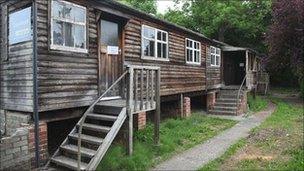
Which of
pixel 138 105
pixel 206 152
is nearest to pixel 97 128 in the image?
pixel 138 105

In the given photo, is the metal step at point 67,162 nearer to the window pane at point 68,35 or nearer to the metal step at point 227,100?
the window pane at point 68,35

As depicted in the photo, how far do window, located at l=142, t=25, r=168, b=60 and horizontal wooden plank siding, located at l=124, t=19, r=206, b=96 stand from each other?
19 cm

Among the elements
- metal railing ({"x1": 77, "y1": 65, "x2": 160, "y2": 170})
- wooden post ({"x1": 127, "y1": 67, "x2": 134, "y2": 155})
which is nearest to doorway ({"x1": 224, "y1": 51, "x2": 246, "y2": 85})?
metal railing ({"x1": 77, "y1": 65, "x2": 160, "y2": 170})

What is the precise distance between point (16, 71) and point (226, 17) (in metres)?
25.6

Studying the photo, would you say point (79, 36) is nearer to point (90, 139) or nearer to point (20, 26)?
point (20, 26)

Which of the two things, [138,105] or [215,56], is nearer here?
[138,105]

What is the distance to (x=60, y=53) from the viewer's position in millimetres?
8438

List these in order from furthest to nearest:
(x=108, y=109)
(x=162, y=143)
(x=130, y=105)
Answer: (x=162, y=143)
(x=108, y=109)
(x=130, y=105)

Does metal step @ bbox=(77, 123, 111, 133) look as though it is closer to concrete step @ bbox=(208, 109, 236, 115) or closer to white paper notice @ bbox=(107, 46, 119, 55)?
white paper notice @ bbox=(107, 46, 119, 55)

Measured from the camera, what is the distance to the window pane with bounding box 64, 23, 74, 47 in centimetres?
870

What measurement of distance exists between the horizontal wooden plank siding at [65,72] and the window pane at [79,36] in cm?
22

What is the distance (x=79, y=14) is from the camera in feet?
30.0

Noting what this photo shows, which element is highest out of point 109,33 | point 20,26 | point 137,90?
point 109,33

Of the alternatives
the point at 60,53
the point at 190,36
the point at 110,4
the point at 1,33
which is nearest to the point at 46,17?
the point at 60,53
